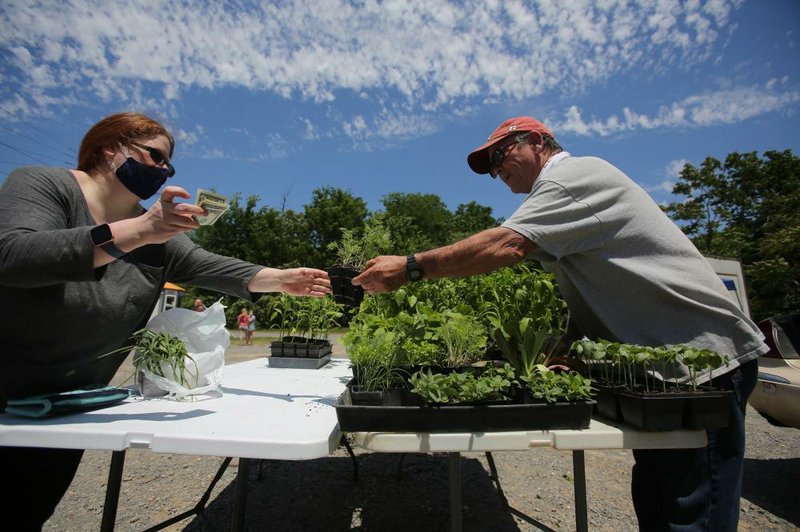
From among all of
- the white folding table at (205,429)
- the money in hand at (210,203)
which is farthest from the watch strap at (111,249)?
the white folding table at (205,429)

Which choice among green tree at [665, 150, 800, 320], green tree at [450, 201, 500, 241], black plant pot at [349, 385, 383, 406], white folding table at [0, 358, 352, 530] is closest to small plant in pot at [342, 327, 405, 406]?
black plant pot at [349, 385, 383, 406]

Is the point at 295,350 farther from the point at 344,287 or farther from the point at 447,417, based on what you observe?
the point at 447,417

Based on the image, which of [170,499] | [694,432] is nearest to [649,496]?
[694,432]

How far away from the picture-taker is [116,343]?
5.20 ft

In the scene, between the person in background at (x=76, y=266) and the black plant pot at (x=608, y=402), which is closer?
the person in background at (x=76, y=266)

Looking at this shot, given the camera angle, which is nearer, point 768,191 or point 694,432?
point 694,432

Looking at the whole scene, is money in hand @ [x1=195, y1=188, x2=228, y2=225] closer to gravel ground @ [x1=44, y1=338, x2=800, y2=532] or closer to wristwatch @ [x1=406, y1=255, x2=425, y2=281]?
wristwatch @ [x1=406, y1=255, x2=425, y2=281]

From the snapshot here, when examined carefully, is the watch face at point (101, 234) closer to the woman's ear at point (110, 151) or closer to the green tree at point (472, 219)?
the woman's ear at point (110, 151)

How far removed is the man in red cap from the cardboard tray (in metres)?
0.57

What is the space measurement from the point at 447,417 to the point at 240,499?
3.44 feet

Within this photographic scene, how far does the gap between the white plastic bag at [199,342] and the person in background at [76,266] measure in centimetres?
11

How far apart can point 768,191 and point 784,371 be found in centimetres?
2458

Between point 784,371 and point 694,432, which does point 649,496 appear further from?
point 784,371

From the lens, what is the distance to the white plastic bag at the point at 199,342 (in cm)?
167
